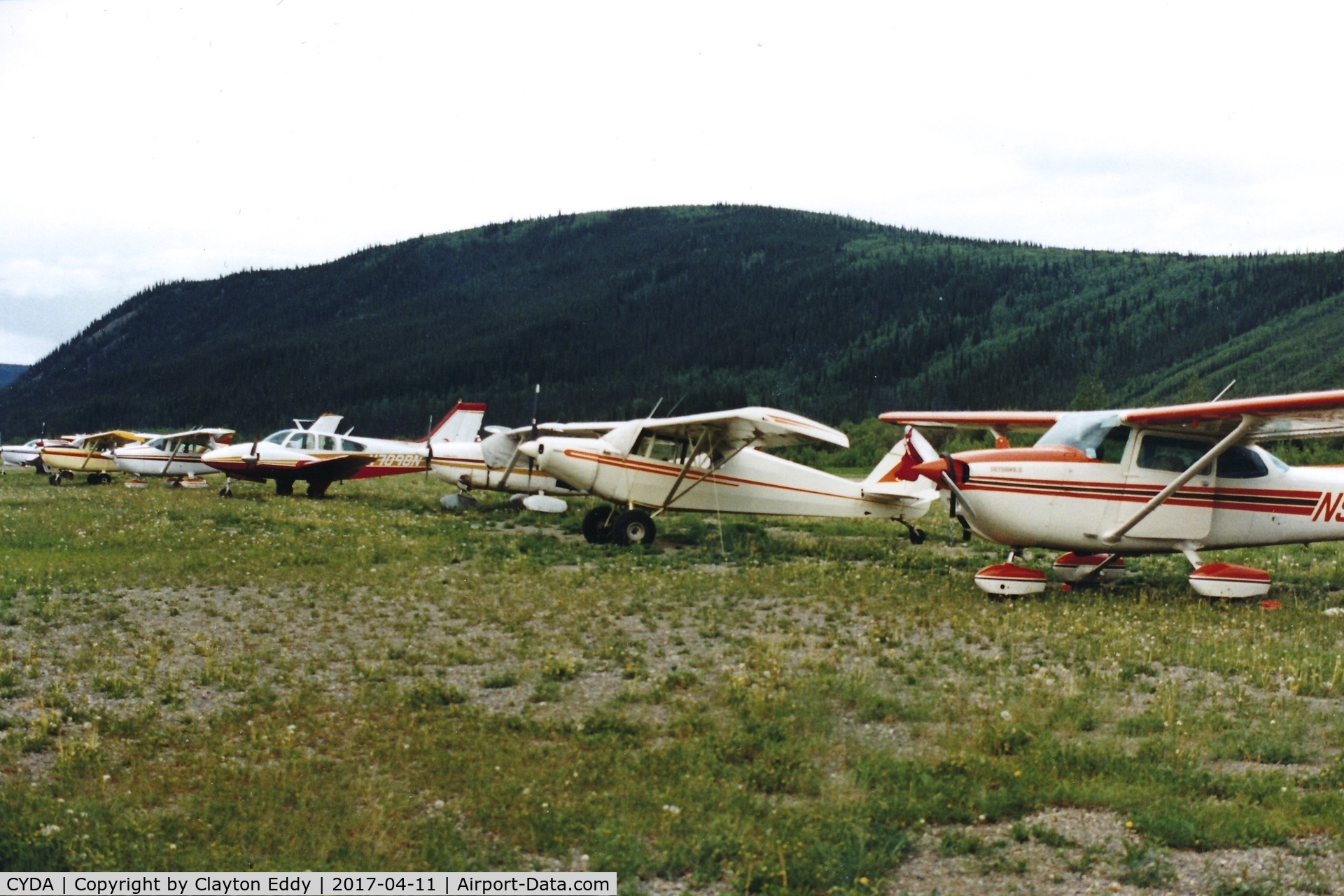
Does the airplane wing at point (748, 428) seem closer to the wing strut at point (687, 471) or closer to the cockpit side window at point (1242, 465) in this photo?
the wing strut at point (687, 471)

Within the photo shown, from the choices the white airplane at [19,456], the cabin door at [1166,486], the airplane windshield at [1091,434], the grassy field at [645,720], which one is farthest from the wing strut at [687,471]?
the white airplane at [19,456]

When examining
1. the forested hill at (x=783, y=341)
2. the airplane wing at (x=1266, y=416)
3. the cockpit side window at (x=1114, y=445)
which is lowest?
the cockpit side window at (x=1114, y=445)

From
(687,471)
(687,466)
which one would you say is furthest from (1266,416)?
(687,471)

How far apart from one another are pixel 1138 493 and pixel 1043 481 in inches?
44.4

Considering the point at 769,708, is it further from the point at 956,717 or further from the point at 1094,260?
the point at 1094,260

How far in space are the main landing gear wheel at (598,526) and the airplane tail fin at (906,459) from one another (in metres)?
4.79

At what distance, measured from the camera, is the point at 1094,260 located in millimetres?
161875

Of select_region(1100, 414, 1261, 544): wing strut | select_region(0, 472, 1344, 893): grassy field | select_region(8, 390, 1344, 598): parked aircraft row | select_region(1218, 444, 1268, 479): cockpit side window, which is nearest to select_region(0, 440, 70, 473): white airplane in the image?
select_region(8, 390, 1344, 598): parked aircraft row

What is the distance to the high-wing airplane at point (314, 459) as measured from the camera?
27.2 metres

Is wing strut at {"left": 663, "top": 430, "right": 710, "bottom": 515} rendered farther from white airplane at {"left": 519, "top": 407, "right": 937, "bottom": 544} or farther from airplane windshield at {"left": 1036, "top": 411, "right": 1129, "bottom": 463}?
airplane windshield at {"left": 1036, "top": 411, "right": 1129, "bottom": 463}

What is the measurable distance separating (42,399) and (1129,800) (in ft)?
677

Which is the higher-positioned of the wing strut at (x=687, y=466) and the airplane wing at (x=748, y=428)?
the airplane wing at (x=748, y=428)

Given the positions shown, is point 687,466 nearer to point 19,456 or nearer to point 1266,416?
point 1266,416

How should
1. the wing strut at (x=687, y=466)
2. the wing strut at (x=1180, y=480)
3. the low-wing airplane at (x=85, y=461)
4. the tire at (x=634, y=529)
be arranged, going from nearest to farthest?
1. the wing strut at (x=1180, y=480)
2. the tire at (x=634, y=529)
3. the wing strut at (x=687, y=466)
4. the low-wing airplane at (x=85, y=461)
